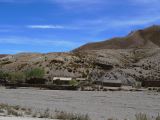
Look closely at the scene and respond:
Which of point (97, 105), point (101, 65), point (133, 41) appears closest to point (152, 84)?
point (97, 105)

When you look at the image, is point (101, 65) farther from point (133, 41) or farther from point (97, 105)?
point (133, 41)

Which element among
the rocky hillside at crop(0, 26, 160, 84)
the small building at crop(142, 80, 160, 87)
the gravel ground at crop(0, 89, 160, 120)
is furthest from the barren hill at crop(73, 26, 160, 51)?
the gravel ground at crop(0, 89, 160, 120)

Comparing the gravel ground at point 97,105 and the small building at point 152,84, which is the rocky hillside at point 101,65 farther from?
the gravel ground at point 97,105

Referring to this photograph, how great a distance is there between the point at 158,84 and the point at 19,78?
74.0 ft

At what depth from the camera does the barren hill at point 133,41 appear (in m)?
148

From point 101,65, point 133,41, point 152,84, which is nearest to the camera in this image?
point 152,84

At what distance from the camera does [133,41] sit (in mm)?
151750

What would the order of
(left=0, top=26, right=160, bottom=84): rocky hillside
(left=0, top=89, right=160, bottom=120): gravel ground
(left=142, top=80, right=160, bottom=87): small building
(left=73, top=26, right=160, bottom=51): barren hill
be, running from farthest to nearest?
(left=73, top=26, right=160, bottom=51): barren hill < (left=0, top=26, right=160, bottom=84): rocky hillside < (left=142, top=80, right=160, bottom=87): small building < (left=0, top=89, right=160, bottom=120): gravel ground

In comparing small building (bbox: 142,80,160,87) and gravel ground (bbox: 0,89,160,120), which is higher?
small building (bbox: 142,80,160,87)

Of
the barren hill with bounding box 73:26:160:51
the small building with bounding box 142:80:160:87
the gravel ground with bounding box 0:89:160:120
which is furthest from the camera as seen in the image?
the barren hill with bounding box 73:26:160:51

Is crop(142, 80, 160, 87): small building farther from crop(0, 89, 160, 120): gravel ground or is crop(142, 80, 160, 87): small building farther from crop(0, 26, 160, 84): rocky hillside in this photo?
crop(0, 89, 160, 120): gravel ground

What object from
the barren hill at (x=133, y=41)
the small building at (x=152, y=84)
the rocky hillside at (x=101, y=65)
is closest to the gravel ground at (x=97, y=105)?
the small building at (x=152, y=84)

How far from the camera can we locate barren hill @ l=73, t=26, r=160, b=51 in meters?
148

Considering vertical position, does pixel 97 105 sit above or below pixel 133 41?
below
